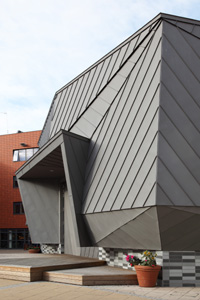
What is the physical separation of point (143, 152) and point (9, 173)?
83.1 ft

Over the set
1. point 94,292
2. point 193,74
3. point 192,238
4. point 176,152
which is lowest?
point 94,292

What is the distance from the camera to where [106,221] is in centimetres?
1231

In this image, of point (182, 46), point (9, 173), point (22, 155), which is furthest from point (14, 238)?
point (182, 46)

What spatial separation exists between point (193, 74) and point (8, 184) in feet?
85.5

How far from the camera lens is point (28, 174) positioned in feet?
61.3

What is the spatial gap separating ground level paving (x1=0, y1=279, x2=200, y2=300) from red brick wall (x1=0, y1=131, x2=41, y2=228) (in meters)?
23.4

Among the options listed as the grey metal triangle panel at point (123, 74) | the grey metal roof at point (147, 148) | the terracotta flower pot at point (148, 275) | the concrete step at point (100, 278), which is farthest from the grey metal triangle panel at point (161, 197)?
the grey metal triangle panel at point (123, 74)

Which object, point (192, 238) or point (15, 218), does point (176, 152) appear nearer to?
point (192, 238)

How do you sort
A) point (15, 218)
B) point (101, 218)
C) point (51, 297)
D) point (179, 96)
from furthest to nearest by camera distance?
point (15, 218), point (101, 218), point (179, 96), point (51, 297)

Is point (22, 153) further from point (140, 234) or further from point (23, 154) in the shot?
point (140, 234)

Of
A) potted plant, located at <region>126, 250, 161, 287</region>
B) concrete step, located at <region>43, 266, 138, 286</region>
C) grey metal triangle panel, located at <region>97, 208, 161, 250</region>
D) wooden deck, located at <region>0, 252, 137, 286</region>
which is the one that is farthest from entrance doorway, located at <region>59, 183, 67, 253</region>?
→ potted plant, located at <region>126, 250, 161, 287</region>

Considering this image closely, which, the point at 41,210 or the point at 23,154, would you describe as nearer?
the point at 41,210

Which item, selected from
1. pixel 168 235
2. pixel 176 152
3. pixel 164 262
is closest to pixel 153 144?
pixel 176 152

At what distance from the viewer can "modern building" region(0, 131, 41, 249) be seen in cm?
3266
